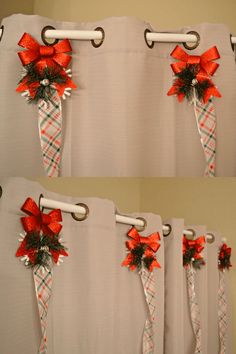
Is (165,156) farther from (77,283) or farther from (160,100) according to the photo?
(77,283)

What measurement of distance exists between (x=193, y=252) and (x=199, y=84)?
492 millimetres

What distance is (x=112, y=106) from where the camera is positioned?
2.53 feet

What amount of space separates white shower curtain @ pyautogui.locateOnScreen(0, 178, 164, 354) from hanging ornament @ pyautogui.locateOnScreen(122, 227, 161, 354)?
41mm

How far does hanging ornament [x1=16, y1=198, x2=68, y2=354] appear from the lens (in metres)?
0.67

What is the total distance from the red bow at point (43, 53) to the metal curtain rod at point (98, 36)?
0.8 inches

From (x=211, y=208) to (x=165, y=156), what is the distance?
14.8 inches

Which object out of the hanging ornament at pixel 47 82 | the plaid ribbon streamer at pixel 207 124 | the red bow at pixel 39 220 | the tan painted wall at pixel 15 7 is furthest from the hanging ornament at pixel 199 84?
the tan painted wall at pixel 15 7

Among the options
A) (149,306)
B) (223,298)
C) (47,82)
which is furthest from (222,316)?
(47,82)

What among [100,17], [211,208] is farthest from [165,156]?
[100,17]

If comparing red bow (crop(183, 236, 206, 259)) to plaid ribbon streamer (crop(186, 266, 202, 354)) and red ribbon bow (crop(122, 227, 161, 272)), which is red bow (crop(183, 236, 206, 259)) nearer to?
plaid ribbon streamer (crop(186, 266, 202, 354))

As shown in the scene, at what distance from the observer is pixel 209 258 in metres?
1.14

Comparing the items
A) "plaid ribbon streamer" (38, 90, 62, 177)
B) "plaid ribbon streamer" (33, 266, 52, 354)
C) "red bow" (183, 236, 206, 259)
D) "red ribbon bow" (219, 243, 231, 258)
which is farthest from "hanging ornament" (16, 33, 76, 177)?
"red ribbon bow" (219, 243, 231, 258)

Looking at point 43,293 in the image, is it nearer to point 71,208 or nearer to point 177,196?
point 71,208

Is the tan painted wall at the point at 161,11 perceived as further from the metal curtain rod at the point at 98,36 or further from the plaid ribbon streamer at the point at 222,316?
the plaid ribbon streamer at the point at 222,316
